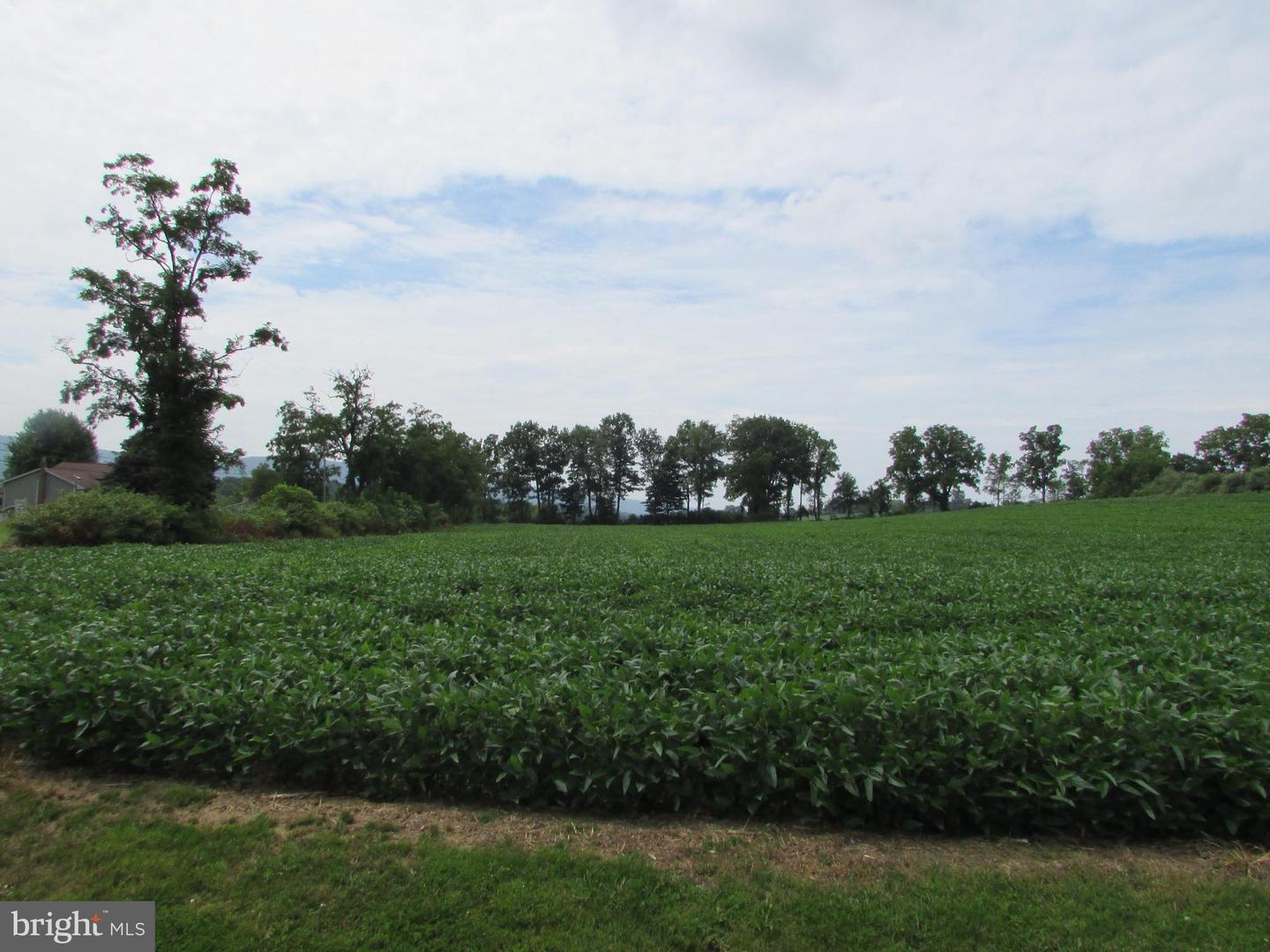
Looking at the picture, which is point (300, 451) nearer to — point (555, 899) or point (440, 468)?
point (440, 468)

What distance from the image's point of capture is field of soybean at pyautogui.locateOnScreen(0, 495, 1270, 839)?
367cm

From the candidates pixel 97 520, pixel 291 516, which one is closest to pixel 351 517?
pixel 291 516

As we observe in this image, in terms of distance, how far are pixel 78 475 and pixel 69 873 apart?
65.4 metres

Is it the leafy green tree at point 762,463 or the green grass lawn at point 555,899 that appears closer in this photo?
the green grass lawn at point 555,899

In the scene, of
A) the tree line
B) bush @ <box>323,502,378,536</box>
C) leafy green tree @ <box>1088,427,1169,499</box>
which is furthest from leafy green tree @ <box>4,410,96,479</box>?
leafy green tree @ <box>1088,427,1169,499</box>

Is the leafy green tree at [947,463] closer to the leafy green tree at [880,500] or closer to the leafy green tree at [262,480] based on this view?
the leafy green tree at [880,500]

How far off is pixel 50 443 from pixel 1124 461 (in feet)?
412

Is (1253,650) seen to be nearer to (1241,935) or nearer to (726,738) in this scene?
(1241,935)

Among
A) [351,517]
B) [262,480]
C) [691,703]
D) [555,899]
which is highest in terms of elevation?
[262,480]

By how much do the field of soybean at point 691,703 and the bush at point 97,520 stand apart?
11993mm

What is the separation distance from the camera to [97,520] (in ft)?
62.0

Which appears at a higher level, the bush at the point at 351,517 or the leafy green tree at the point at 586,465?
the leafy green tree at the point at 586,465

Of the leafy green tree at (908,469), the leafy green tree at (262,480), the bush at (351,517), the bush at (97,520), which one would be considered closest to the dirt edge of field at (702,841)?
the bush at (97,520)

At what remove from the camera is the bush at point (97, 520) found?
17922mm
